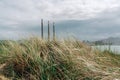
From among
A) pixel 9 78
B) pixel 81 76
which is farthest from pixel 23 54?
pixel 81 76

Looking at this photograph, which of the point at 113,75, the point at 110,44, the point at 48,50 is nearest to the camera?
the point at 113,75

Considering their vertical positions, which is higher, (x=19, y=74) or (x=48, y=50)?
(x=48, y=50)

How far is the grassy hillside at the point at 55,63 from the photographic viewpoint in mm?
6734

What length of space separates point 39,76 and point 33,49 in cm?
95

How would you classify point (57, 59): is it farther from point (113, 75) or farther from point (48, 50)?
point (113, 75)

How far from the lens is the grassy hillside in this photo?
6734 millimetres

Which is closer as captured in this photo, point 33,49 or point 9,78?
point 9,78

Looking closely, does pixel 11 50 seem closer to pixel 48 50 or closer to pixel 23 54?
pixel 23 54

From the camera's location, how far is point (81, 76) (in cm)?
661

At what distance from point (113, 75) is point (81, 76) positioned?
0.72 meters

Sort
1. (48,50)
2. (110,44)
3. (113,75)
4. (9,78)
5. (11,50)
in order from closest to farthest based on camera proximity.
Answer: (113,75) → (9,78) → (48,50) → (11,50) → (110,44)

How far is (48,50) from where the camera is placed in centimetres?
757

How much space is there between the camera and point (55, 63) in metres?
7.10

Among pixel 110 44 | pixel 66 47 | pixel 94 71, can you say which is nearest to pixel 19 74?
pixel 66 47
